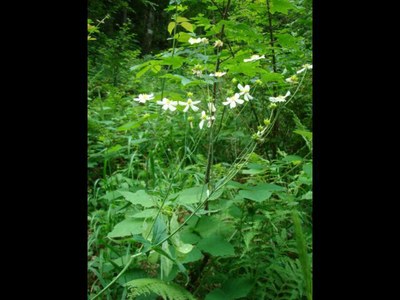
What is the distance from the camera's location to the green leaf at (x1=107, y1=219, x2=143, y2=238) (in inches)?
46.6

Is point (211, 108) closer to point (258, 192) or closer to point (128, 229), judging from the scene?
point (258, 192)

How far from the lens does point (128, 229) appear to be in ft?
3.98

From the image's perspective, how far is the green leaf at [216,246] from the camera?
3.67 feet

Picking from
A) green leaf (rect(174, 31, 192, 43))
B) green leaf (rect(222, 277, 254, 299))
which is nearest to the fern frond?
green leaf (rect(222, 277, 254, 299))

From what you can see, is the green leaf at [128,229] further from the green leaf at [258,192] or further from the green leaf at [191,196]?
the green leaf at [258,192]

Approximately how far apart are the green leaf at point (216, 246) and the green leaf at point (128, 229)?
0.21m

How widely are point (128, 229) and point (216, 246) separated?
0.30 m

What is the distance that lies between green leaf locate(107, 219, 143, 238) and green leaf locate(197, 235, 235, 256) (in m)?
0.21

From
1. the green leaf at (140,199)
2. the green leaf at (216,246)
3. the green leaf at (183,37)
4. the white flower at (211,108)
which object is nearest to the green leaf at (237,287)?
the green leaf at (216,246)

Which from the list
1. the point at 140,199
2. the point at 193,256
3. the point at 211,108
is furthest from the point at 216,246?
the point at 211,108

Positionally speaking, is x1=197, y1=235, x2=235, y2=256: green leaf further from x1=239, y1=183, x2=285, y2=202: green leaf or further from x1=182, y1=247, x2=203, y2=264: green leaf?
x1=239, y1=183, x2=285, y2=202: green leaf

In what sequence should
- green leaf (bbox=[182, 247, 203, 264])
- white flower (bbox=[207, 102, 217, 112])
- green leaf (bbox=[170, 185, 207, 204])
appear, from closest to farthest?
green leaf (bbox=[182, 247, 203, 264])
green leaf (bbox=[170, 185, 207, 204])
white flower (bbox=[207, 102, 217, 112])
